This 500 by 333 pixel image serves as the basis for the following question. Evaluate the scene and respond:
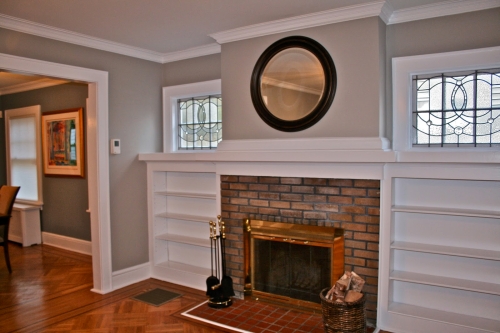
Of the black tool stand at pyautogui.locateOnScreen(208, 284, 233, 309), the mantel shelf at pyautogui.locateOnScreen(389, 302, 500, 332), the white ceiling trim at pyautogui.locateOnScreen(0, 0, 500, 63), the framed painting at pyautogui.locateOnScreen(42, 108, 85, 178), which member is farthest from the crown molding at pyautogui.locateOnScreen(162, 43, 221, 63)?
the mantel shelf at pyautogui.locateOnScreen(389, 302, 500, 332)

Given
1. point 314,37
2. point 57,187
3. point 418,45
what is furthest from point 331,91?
point 57,187

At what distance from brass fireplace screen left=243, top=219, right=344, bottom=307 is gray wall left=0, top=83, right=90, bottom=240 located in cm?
271

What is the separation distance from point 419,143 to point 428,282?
3.40 ft

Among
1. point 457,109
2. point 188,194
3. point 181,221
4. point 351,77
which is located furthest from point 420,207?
point 181,221

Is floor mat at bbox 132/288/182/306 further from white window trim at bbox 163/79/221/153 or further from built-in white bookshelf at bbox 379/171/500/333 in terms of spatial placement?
built-in white bookshelf at bbox 379/171/500/333

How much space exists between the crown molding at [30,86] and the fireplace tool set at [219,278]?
3.22 metres

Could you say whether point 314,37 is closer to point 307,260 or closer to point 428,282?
point 307,260

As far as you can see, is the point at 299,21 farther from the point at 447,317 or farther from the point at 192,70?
the point at 447,317

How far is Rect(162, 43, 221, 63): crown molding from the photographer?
160 inches

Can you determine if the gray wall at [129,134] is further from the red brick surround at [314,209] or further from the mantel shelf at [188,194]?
the red brick surround at [314,209]

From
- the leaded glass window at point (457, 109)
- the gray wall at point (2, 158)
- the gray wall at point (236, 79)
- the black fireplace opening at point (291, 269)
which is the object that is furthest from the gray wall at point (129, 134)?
the gray wall at point (2, 158)

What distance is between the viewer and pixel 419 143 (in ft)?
10.4

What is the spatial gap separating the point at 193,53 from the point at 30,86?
3124 mm

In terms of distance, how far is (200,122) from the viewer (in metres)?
4.32
